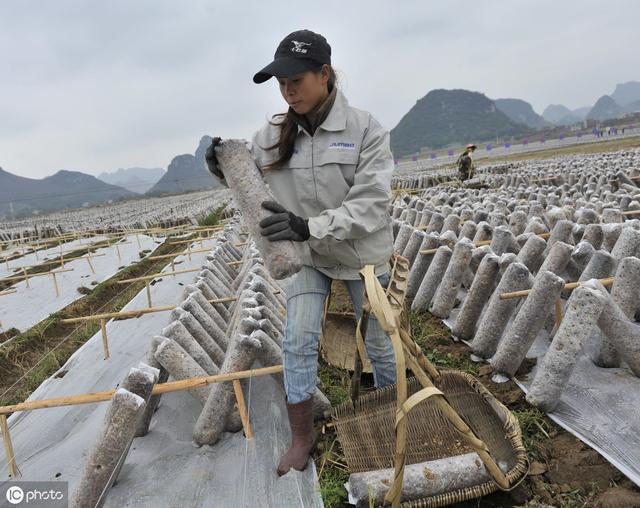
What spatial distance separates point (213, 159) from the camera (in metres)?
2.57

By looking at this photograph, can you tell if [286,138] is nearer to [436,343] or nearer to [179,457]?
[179,457]

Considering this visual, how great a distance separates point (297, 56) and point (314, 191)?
0.72 m

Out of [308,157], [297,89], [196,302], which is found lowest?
[196,302]

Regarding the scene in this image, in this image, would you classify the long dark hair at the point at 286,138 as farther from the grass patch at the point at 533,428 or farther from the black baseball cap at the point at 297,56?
the grass patch at the point at 533,428

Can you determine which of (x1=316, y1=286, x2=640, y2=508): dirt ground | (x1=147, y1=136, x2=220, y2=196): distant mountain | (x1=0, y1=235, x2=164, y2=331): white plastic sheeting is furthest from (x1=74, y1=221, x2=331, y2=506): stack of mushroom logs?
(x1=147, y1=136, x2=220, y2=196): distant mountain

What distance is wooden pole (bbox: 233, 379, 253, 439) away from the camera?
2914 millimetres

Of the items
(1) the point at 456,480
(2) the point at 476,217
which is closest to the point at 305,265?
(1) the point at 456,480

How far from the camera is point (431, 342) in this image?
14.7 ft

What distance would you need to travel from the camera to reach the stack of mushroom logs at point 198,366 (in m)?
2.48

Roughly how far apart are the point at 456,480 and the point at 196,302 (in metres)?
2.83

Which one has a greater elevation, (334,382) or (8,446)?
(8,446)

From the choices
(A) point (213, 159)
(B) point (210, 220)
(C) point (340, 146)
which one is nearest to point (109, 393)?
(A) point (213, 159)

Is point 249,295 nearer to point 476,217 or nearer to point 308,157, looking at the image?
point 308,157

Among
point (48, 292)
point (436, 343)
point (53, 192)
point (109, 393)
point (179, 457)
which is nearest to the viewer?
point (109, 393)
